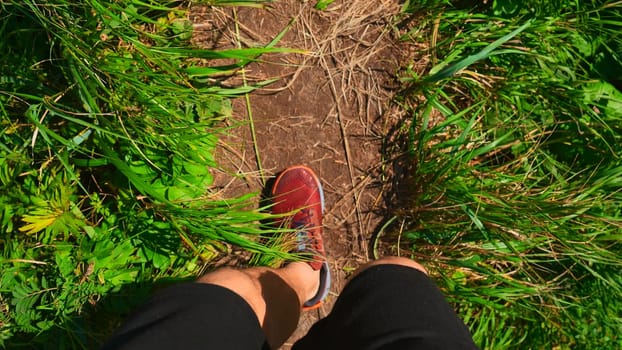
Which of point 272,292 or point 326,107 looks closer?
point 272,292

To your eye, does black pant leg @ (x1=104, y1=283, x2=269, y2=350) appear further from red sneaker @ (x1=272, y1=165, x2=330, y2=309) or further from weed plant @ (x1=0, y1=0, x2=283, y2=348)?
red sneaker @ (x1=272, y1=165, x2=330, y2=309)

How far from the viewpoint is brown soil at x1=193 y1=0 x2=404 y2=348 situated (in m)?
2.00

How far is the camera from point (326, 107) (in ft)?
6.75

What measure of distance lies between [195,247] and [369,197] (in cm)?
74

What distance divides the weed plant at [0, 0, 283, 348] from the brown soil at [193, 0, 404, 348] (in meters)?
0.16

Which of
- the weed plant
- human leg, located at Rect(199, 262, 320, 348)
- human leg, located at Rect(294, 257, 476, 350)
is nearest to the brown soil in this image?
the weed plant

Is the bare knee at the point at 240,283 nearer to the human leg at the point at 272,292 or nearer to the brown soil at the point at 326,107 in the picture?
the human leg at the point at 272,292

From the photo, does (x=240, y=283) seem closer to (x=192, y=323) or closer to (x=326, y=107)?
(x=192, y=323)

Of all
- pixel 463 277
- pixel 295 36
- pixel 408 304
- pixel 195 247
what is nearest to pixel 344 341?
pixel 408 304

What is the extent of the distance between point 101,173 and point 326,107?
0.92 meters

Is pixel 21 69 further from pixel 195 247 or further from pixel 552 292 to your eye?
pixel 552 292

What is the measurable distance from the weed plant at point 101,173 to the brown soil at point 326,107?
0.16 meters

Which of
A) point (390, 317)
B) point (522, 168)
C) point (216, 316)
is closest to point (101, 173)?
point (216, 316)

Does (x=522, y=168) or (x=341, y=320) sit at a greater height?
(x=341, y=320)
